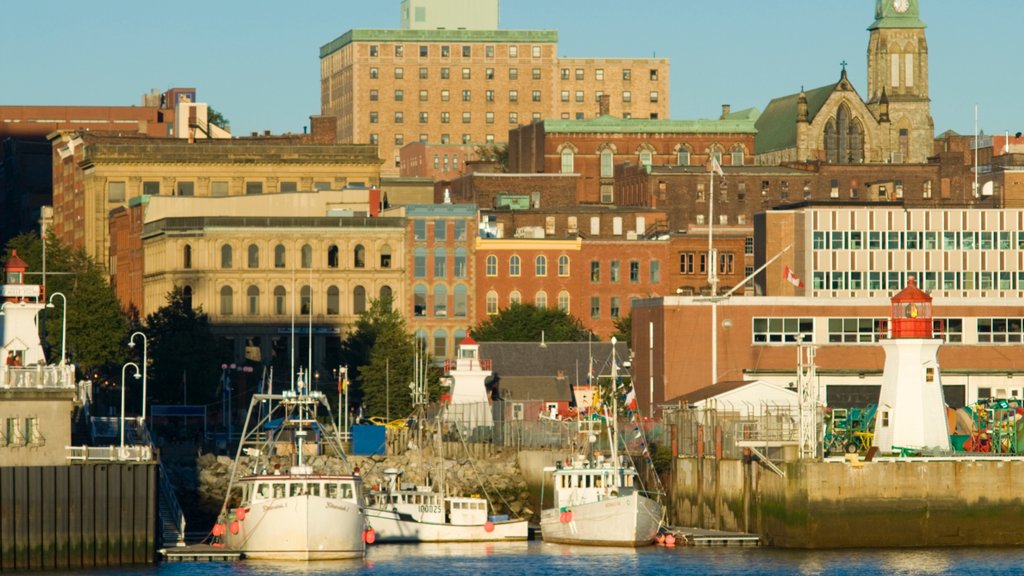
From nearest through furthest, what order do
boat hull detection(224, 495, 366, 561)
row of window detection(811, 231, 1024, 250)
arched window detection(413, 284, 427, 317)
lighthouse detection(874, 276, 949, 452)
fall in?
boat hull detection(224, 495, 366, 561)
lighthouse detection(874, 276, 949, 452)
row of window detection(811, 231, 1024, 250)
arched window detection(413, 284, 427, 317)

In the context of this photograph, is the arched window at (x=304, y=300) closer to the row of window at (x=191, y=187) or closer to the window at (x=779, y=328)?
the row of window at (x=191, y=187)

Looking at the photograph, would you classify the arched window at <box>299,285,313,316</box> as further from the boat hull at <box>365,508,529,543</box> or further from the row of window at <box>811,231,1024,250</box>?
the boat hull at <box>365,508,529,543</box>

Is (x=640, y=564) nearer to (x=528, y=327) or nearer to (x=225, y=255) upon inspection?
(x=528, y=327)

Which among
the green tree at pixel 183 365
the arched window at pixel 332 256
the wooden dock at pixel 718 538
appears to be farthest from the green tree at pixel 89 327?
the wooden dock at pixel 718 538

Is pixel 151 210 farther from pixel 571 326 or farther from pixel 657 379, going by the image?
pixel 657 379

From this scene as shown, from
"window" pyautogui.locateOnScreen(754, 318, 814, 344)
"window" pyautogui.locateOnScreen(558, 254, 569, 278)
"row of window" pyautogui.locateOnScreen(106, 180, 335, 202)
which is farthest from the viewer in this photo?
"row of window" pyautogui.locateOnScreen(106, 180, 335, 202)

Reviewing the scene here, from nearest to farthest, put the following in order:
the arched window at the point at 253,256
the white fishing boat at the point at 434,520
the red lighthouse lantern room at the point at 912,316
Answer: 1. the red lighthouse lantern room at the point at 912,316
2. the white fishing boat at the point at 434,520
3. the arched window at the point at 253,256

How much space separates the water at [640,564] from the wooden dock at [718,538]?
0.63 meters

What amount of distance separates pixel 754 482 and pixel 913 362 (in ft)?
23.8

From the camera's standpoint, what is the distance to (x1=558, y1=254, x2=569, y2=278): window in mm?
160750

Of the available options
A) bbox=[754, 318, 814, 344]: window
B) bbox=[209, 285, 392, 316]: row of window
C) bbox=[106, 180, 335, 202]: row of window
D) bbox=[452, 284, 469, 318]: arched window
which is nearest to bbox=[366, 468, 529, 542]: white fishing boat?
bbox=[754, 318, 814, 344]: window

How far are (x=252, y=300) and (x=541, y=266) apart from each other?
19028mm

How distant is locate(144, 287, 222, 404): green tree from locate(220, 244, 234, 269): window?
654 inches

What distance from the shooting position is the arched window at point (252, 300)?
154 metres
